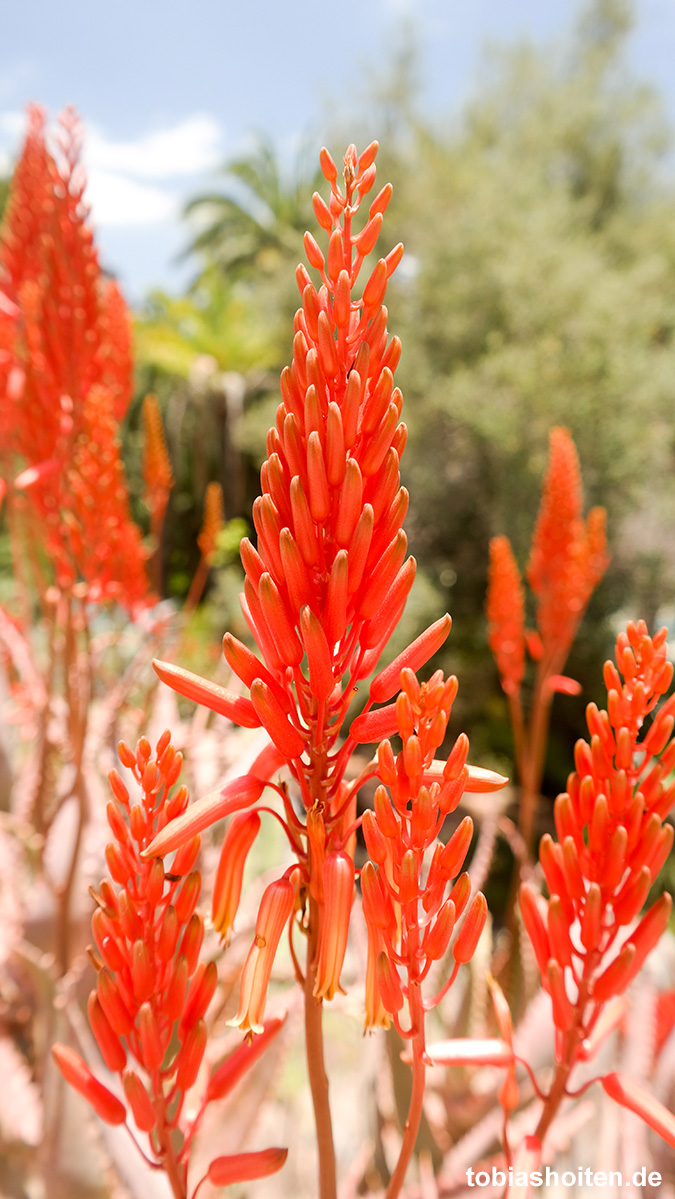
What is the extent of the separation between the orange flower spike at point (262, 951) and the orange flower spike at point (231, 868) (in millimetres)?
28

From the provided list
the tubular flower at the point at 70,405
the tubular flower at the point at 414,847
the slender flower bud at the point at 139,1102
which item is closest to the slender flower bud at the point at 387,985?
the tubular flower at the point at 414,847

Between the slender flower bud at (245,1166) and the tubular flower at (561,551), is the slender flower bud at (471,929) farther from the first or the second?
the tubular flower at (561,551)

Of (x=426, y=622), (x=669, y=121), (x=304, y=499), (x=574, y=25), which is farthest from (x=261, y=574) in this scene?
(x=574, y=25)

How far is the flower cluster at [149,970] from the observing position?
349mm

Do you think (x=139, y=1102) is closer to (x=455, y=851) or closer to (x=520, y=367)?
(x=455, y=851)

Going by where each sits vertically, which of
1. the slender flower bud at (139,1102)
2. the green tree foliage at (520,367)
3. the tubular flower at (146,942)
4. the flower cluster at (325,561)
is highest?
the green tree foliage at (520,367)

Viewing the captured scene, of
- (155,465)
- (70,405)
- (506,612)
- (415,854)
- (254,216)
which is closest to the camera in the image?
(415,854)

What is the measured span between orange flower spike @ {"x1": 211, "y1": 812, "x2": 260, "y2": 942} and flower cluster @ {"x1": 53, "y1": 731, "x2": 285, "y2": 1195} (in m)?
0.01

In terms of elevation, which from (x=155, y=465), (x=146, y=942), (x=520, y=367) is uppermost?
(x=520, y=367)

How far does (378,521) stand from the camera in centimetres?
36

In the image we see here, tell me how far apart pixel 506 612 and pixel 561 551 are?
0.15 metres

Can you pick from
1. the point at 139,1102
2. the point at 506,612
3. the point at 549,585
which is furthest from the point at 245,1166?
the point at 549,585

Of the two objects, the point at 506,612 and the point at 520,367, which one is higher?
the point at 520,367

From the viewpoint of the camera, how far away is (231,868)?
375 mm
